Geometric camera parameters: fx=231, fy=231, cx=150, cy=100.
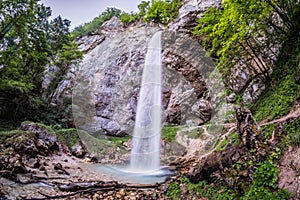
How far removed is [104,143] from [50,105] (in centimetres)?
676

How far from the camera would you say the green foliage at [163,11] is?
21741 mm

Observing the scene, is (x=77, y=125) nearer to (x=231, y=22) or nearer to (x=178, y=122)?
(x=178, y=122)

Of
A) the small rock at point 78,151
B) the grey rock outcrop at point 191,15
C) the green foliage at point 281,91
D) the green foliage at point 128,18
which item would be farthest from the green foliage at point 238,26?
the green foliage at point 128,18

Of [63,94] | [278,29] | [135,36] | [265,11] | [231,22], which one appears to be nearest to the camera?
[265,11]

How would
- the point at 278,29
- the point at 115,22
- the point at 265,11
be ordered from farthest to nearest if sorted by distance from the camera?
the point at 115,22 < the point at 278,29 < the point at 265,11

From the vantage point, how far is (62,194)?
602cm

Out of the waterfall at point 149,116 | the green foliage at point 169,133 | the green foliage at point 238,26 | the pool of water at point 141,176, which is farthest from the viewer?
the green foliage at point 169,133

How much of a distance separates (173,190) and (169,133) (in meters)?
8.63

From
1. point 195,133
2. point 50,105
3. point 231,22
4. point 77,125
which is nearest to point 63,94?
point 50,105

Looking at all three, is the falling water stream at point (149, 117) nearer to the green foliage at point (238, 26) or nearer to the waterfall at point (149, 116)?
the waterfall at point (149, 116)

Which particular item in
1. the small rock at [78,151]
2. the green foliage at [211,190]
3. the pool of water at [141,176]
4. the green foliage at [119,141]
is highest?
the green foliage at [119,141]

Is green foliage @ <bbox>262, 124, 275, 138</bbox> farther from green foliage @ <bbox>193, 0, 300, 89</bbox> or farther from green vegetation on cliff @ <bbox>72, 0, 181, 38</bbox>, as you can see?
green vegetation on cliff @ <bbox>72, 0, 181, 38</bbox>

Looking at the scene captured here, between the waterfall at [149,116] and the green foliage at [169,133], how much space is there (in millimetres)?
387

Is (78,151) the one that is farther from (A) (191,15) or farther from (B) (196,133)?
(A) (191,15)
